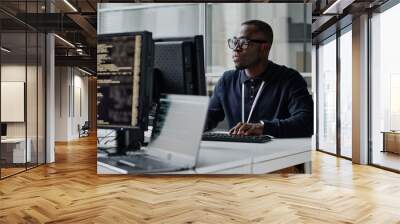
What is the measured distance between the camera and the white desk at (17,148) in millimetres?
6727

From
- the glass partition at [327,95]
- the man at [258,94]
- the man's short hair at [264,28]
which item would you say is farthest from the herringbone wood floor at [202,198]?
the glass partition at [327,95]

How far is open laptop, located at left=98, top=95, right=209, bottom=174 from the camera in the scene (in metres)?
5.93

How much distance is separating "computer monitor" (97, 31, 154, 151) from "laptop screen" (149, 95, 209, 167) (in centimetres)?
22

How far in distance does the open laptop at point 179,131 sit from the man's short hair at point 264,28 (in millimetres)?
1351

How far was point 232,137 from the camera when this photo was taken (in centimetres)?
606

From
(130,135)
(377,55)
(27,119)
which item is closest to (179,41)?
(130,135)

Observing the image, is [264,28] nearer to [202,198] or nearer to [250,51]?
[250,51]

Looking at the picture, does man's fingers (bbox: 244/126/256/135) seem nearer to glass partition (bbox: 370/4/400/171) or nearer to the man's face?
the man's face

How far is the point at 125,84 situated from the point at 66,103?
32.8 feet

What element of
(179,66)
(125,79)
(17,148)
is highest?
(179,66)

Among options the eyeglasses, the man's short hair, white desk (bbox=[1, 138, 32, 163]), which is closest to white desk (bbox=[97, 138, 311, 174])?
the eyeglasses

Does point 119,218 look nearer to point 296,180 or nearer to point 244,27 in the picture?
point 296,180

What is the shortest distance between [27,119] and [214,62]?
12.2ft

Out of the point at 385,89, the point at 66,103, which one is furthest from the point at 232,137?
the point at 66,103
